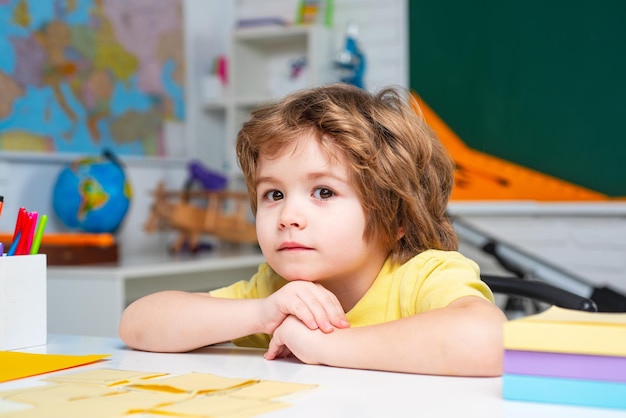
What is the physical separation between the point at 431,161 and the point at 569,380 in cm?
51

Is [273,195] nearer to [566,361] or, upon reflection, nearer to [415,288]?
[415,288]

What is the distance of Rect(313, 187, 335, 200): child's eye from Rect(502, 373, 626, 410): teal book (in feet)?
1.31

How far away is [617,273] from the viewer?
9.34ft

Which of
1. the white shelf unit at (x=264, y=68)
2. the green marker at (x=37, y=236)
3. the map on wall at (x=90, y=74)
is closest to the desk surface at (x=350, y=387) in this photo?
the green marker at (x=37, y=236)

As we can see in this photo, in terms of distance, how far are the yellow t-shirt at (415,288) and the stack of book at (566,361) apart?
0.25m

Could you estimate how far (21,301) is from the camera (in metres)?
1.02

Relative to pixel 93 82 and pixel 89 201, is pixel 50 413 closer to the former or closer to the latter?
pixel 89 201

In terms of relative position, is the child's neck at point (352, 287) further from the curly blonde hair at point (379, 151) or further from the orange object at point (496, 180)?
the orange object at point (496, 180)

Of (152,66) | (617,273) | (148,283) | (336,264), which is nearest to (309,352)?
(336,264)

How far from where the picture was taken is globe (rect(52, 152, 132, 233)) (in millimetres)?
2498

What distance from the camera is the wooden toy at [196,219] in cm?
293

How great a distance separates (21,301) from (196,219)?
6.44 ft

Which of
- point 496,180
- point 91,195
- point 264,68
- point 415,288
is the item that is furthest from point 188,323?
point 264,68

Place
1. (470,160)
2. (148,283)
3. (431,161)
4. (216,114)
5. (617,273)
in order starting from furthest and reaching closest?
(216,114)
(470,160)
(617,273)
(148,283)
(431,161)
